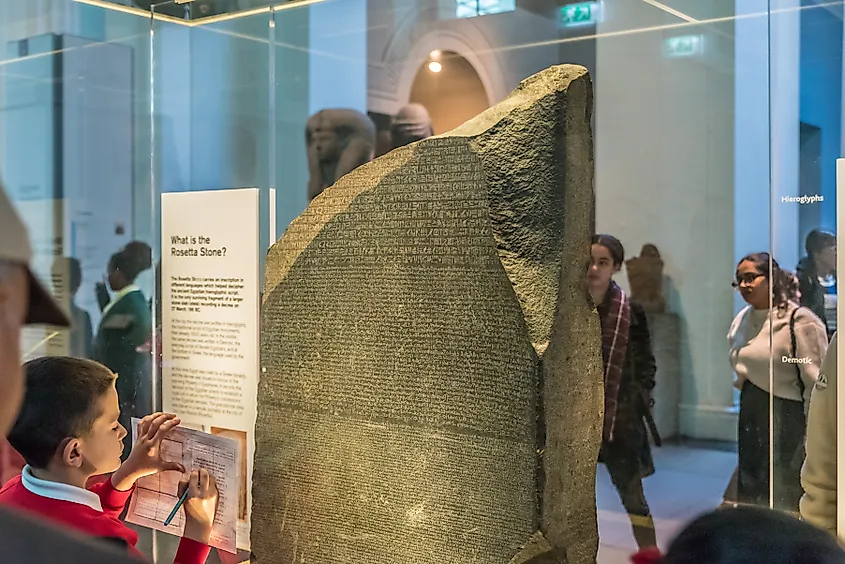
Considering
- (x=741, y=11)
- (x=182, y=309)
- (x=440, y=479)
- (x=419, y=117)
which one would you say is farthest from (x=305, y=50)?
(x=440, y=479)

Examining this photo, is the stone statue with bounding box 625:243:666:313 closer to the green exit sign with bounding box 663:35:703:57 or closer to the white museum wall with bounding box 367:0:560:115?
the green exit sign with bounding box 663:35:703:57

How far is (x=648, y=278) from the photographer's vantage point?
449 cm

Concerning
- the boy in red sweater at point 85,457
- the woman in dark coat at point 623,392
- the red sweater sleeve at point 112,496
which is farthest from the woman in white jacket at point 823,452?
the red sweater sleeve at point 112,496

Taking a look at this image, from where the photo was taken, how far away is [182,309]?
2713mm

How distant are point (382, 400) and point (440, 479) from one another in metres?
0.21

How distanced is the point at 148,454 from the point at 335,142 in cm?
177

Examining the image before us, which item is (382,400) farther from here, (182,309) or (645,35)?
(645,35)

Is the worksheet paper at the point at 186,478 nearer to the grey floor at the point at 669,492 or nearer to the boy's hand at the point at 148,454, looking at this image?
the boy's hand at the point at 148,454

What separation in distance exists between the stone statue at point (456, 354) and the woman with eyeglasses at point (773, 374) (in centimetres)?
86

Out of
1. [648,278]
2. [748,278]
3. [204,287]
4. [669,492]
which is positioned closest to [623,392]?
[669,492]

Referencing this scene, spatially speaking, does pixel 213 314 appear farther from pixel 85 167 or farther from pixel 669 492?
pixel 669 492

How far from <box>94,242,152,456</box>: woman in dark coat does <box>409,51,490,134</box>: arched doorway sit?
168 cm

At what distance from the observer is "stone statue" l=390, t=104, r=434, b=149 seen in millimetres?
4039

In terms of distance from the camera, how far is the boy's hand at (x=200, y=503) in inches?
91.9
